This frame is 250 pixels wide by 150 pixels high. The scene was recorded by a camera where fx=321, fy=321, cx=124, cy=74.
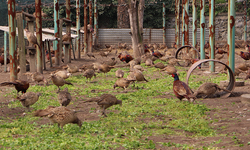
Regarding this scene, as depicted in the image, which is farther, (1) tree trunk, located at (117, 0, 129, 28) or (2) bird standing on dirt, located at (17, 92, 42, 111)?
(1) tree trunk, located at (117, 0, 129, 28)

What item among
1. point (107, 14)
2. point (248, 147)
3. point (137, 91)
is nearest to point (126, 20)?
point (107, 14)

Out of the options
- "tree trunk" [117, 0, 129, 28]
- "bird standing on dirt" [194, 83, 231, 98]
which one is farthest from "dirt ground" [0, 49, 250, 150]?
"tree trunk" [117, 0, 129, 28]

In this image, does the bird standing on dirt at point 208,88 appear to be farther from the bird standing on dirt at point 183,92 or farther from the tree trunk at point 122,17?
the tree trunk at point 122,17

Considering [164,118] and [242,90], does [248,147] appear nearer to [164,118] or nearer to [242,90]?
[164,118]

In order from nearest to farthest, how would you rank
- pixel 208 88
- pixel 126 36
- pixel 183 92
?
pixel 183 92, pixel 208 88, pixel 126 36

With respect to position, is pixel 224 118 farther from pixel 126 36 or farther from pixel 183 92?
pixel 126 36

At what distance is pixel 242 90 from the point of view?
870cm

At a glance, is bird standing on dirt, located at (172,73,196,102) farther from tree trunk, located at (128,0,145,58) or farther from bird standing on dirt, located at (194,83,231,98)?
tree trunk, located at (128,0,145,58)

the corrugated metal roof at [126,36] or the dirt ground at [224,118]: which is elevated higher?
the corrugated metal roof at [126,36]

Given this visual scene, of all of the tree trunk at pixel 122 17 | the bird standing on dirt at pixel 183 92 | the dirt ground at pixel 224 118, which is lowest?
the dirt ground at pixel 224 118

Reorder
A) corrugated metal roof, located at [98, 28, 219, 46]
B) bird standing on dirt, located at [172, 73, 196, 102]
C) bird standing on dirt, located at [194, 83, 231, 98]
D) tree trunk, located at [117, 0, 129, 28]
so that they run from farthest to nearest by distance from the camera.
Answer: tree trunk, located at [117, 0, 129, 28]
corrugated metal roof, located at [98, 28, 219, 46]
bird standing on dirt, located at [194, 83, 231, 98]
bird standing on dirt, located at [172, 73, 196, 102]

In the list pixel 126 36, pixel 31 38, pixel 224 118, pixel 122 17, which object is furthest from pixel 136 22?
pixel 224 118

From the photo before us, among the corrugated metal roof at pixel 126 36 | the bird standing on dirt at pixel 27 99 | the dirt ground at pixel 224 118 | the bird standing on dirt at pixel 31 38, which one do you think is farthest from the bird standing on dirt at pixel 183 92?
the corrugated metal roof at pixel 126 36

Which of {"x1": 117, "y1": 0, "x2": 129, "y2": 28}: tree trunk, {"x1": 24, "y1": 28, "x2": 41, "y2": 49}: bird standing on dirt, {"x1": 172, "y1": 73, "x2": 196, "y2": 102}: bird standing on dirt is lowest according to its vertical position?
{"x1": 172, "y1": 73, "x2": 196, "y2": 102}: bird standing on dirt
